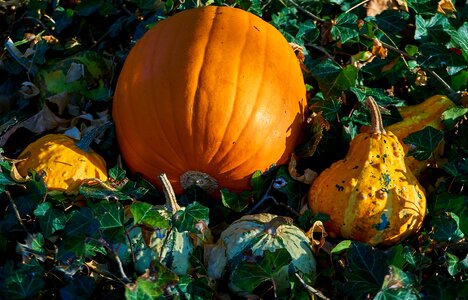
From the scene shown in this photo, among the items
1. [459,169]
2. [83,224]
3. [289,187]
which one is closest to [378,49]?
[459,169]

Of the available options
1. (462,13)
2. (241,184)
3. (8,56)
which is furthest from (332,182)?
(8,56)

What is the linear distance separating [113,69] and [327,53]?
1168 millimetres

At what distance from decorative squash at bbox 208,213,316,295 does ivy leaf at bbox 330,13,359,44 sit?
131 centimetres

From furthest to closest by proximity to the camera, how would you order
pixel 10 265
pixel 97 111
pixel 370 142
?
pixel 97 111
pixel 370 142
pixel 10 265

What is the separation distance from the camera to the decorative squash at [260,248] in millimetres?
A: 2693

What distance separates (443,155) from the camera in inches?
131

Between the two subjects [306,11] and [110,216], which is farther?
[306,11]

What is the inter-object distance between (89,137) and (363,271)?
4.76 ft

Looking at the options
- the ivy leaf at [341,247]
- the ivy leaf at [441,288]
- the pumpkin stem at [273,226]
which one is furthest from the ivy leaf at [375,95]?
the ivy leaf at [441,288]

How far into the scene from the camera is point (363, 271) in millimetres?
2584

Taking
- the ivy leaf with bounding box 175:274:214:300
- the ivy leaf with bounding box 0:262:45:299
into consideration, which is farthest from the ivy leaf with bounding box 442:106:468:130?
the ivy leaf with bounding box 0:262:45:299

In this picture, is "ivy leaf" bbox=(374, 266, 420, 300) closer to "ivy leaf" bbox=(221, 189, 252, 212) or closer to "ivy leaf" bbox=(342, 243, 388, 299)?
"ivy leaf" bbox=(342, 243, 388, 299)

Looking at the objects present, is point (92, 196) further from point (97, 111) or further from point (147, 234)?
point (97, 111)

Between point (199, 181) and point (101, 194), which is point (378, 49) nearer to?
point (199, 181)
